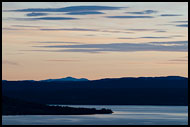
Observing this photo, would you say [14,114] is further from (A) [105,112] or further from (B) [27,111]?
(A) [105,112]

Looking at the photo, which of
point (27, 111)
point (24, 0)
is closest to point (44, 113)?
point (27, 111)

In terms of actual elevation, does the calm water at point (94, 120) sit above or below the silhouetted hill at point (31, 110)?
below

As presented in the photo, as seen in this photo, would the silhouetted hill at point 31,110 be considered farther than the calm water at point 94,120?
Yes

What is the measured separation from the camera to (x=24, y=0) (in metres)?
41.4

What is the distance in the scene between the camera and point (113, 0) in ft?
132

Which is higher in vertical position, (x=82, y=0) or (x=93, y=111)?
(x=93, y=111)

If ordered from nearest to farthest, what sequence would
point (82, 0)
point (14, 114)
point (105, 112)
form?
point (82, 0) < point (14, 114) < point (105, 112)

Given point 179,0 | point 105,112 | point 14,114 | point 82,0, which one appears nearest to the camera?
point 82,0

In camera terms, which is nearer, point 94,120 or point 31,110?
point 94,120

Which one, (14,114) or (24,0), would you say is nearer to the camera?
(24,0)

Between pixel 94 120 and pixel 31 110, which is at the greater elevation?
pixel 31 110

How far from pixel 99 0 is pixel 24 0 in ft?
15.0

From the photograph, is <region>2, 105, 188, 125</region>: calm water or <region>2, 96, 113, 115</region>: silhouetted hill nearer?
<region>2, 105, 188, 125</region>: calm water

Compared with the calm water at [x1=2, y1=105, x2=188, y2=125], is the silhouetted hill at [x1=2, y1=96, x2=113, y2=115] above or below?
above
